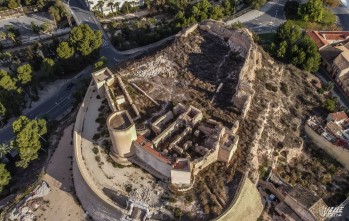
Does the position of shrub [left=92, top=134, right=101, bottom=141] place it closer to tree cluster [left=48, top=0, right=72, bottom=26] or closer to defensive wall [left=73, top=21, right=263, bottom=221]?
defensive wall [left=73, top=21, right=263, bottom=221]

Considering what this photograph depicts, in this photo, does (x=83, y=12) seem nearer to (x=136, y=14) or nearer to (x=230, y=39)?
(x=136, y=14)

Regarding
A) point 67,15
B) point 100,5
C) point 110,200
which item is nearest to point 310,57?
point 110,200

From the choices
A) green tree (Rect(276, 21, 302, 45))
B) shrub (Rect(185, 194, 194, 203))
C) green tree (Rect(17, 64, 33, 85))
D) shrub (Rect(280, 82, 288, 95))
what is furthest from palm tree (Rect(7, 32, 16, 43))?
shrub (Rect(280, 82, 288, 95))

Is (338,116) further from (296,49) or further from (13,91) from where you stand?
(13,91)

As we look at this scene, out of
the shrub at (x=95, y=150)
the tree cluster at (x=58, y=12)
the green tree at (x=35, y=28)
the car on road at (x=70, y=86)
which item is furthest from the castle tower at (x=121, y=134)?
the tree cluster at (x=58, y=12)

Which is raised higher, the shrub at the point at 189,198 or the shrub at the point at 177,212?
the shrub at the point at 189,198

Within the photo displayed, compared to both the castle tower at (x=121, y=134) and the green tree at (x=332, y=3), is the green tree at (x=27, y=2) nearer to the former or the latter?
the castle tower at (x=121, y=134)
